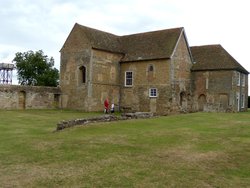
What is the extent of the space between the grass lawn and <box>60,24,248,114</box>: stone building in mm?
21113

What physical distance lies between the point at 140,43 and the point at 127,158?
31988 mm

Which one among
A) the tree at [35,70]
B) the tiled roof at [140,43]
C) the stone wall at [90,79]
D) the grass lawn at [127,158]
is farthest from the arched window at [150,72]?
the tree at [35,70]

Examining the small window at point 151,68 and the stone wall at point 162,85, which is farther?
the small window at point 151,68

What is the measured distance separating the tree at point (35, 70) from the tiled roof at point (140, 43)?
26660 mm

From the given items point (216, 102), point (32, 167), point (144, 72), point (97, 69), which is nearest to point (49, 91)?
Answer: point (97, 69)

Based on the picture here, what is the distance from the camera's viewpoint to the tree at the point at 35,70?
221 ft

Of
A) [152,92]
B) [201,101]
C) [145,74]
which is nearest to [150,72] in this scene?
[145,74]

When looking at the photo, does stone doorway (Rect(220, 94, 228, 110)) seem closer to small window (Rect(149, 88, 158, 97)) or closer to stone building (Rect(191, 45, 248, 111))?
stone building (Rect(191, 45, 248, 111))

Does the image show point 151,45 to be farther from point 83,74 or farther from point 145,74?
point 83,74

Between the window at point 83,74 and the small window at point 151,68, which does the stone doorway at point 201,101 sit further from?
the window at point 83,74

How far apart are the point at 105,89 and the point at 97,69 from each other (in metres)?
2.74

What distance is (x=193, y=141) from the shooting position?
15023mm

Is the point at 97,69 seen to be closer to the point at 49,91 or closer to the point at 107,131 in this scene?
the point at 49,91

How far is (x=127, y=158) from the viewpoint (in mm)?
11766
